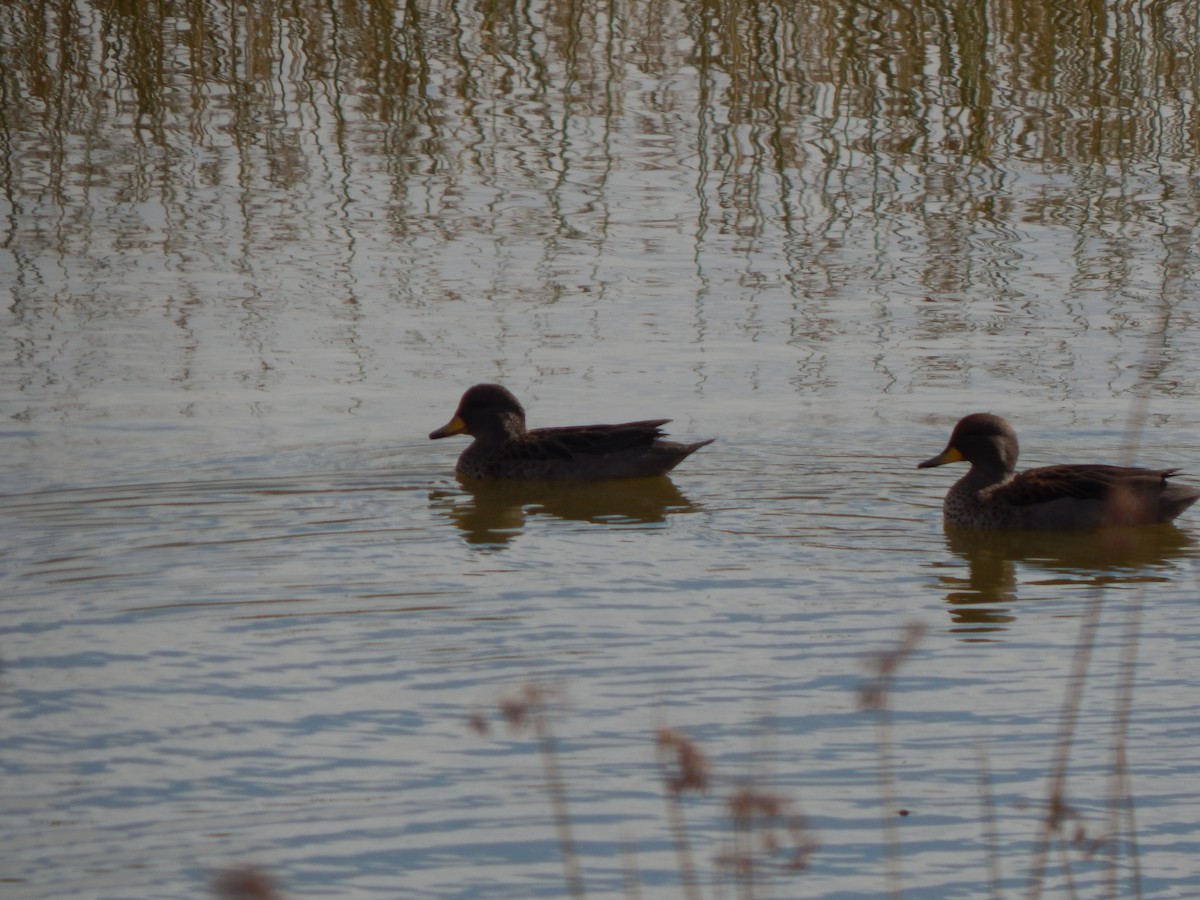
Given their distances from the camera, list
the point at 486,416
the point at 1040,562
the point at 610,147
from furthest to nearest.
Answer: the point at 610,147 < the point at 486,416 < the point at 1040,562

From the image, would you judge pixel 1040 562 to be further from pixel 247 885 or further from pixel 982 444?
pixel 247 885

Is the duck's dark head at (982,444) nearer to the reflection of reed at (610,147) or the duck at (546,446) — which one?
the duck at (546,446)

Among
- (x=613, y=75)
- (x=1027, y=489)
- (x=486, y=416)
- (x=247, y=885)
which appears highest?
(x=613, y=75)

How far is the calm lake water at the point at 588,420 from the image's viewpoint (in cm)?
573

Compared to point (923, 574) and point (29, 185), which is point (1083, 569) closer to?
point (923, 574)

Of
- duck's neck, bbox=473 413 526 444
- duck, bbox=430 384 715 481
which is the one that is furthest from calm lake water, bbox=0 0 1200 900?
duck's neck, bbox=473 413 526 444

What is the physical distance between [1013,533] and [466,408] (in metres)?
2.94

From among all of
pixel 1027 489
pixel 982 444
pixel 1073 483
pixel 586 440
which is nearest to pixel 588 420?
pixel 586 440

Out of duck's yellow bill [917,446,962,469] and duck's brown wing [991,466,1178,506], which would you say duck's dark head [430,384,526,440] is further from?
duck's brown wing [991,466,1178,506]

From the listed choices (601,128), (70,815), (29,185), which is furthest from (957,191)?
(70,815)

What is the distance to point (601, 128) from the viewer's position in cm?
1681

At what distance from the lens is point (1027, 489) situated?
375 inches

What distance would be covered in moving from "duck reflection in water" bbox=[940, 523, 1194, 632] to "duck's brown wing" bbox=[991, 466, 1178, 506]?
19 centimetres

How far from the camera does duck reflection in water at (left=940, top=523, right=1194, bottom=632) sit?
8.28 metres
